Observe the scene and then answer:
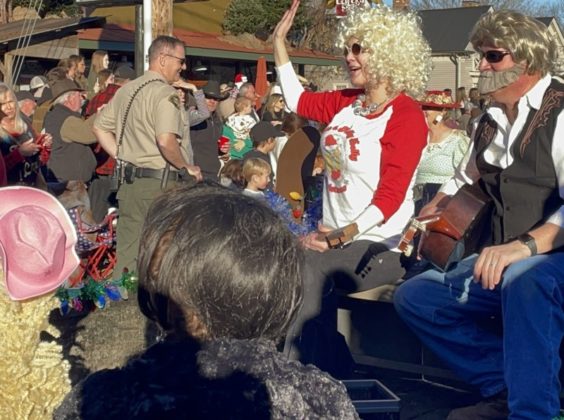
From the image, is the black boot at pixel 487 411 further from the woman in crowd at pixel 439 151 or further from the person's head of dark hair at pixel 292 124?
the person's head of dark hair at pixel 292 124

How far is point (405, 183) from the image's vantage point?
187 inches

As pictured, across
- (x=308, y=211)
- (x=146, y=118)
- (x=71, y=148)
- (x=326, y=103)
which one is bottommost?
(x=71, y=148)

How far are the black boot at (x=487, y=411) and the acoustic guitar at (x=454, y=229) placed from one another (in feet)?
1.97

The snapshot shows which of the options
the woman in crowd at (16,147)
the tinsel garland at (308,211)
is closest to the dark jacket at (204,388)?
the tinsel garland at (308,211)

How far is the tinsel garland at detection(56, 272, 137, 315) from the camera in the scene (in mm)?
5973

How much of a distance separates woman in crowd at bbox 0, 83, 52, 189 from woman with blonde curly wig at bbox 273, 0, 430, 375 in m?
2.29

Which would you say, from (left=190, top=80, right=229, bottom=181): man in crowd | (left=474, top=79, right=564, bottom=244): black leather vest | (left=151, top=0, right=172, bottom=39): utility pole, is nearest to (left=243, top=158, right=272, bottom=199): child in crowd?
(left=190, top=80, right=229, bottom=181): man in crowd

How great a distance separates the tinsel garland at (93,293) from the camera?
235 inches

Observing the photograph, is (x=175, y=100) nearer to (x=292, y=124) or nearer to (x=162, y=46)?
(x=162, y=46)

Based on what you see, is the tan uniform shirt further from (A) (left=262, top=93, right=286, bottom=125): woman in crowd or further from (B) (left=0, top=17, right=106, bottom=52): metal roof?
(B) (left=0, top=17, right=106, bottom=52): metal roof

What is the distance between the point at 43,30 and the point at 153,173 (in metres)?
14.1

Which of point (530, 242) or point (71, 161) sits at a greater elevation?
point (530, 242)

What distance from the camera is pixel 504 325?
13.5ft

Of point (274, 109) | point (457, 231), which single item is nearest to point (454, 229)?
point (457, 231)
